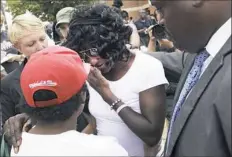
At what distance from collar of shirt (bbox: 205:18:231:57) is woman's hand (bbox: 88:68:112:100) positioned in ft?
3.05

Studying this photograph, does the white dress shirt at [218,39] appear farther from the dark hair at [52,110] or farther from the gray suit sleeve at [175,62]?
the gray suit sleeve at [175,62]

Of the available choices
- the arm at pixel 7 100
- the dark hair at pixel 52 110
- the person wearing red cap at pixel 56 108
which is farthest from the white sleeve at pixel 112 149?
the arm at pixel 7 100

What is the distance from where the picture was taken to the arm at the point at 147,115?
2.14 metres

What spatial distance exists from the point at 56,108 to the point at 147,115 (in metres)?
0.67

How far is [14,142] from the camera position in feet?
5.96

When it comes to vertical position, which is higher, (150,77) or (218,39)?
(218,39)

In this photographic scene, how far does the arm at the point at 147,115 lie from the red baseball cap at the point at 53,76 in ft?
1.72

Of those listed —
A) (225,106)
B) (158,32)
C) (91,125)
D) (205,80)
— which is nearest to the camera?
(225,106)

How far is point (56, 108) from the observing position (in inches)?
65.0

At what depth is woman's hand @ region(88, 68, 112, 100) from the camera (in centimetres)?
222

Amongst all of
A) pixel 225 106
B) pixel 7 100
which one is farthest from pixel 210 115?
pixel 7 100

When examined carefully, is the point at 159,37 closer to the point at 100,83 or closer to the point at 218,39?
the point at 100,83

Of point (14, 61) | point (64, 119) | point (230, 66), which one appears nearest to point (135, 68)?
point (64, 119)

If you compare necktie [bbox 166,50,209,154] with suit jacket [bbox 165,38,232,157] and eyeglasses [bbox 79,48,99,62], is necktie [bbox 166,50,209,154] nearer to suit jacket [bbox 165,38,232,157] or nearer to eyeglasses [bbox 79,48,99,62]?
suit jacket [bbox 165,38,232,157]
